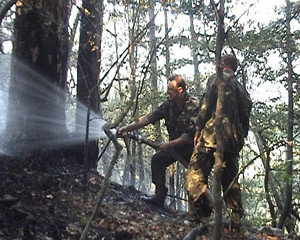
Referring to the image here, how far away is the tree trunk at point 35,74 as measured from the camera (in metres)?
5.39

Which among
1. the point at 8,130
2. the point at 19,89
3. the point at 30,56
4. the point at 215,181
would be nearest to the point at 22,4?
the point at 30,56

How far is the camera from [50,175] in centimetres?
491

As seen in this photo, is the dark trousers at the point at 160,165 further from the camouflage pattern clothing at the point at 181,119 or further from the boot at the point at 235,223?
the boot at the point at 235,223

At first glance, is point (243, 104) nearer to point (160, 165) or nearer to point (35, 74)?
point (160, 165)

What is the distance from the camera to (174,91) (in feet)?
18.1

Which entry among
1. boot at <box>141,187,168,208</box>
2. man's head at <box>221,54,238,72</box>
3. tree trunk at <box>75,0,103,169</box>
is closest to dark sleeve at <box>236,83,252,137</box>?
man's head at <box>221,54,238,72</box>

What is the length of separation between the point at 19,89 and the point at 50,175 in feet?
4.89

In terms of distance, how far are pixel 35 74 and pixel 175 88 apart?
6.88ft

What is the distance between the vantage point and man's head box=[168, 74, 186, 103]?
5.50 meters

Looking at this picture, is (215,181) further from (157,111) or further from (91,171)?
(91,171)

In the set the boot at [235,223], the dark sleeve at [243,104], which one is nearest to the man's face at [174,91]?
the dark sleeve at [243,104]

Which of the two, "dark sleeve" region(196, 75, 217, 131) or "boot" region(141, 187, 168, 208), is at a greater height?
"dark sleeve" region(196, 75, 217, 131)

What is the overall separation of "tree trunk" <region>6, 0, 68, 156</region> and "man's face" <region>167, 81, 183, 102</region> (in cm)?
177

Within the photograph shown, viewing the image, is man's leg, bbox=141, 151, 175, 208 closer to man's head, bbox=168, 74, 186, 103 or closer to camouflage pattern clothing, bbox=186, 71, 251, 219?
man's head, bbox=168, 74, 186, 103
